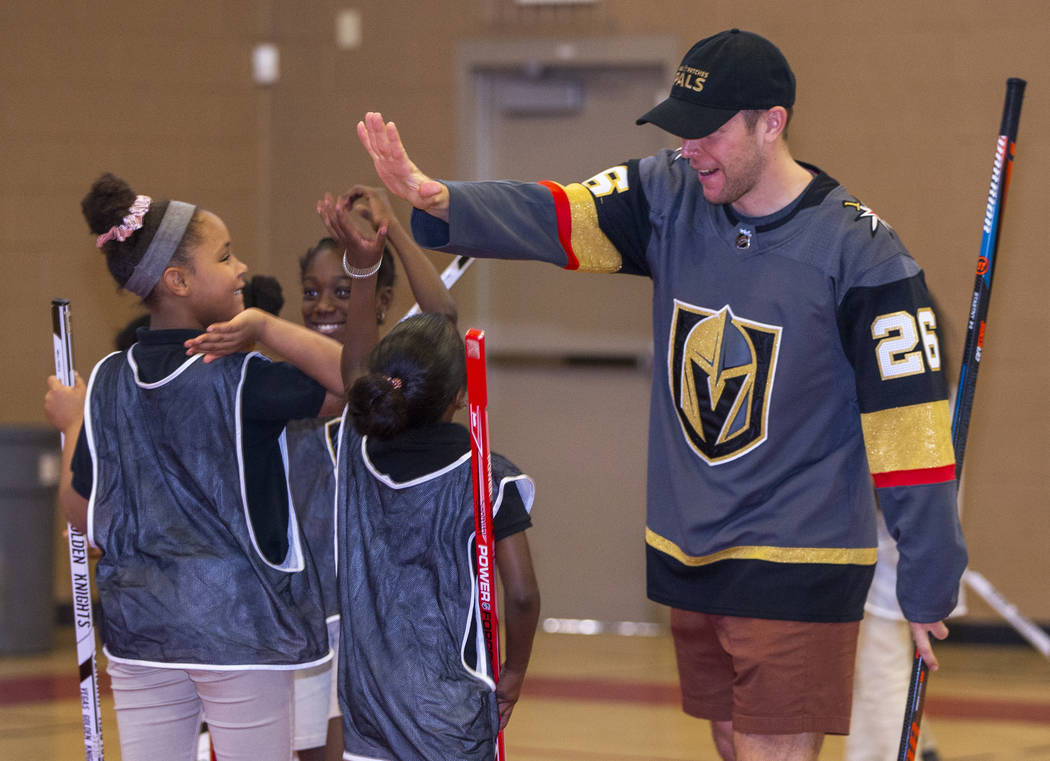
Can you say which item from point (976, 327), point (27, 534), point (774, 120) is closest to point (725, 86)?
point (774, 120)

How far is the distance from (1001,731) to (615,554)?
1.88 m

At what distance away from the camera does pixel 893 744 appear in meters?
3.16

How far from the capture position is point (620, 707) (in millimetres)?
4414

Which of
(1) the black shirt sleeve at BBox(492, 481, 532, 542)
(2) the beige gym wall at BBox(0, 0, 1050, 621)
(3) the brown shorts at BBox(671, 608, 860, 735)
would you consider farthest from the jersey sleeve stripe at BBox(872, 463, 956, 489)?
(2) the beige gym wall at BBox(0, 0, 1050, 621)

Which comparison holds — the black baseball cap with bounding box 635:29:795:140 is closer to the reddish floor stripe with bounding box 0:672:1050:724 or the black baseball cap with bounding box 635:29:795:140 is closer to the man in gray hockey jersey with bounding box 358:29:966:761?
the man in gray hockey jersey with bounding box 358:29:966:761

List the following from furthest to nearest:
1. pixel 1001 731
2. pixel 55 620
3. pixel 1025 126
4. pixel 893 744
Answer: pixel 55 620 → pixel 1025 126 → pixel 1001 731 → pixel 893 744

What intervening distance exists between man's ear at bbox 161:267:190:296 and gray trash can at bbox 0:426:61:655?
123 inches

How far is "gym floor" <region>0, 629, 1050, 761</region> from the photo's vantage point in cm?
388

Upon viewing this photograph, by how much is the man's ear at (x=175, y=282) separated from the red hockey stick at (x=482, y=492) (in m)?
0.59

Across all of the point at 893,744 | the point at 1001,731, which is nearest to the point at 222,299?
the point at 893,744

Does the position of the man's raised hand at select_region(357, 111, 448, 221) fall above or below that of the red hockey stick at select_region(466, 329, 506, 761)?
above

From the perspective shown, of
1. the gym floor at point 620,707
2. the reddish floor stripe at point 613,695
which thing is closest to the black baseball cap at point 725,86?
the gym floor at point 620,707

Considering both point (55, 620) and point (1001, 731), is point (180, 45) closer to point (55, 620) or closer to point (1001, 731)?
point (55, 620)

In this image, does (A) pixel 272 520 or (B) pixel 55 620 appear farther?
(B) pixel 55 620
